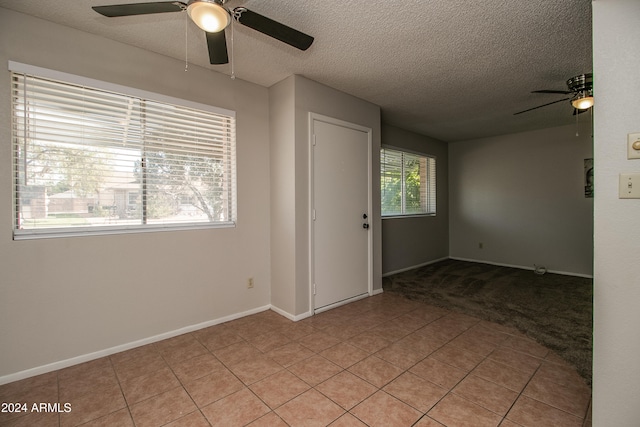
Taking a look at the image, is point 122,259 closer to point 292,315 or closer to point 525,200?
point 292,315

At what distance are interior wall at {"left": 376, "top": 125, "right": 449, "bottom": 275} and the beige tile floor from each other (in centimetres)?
214

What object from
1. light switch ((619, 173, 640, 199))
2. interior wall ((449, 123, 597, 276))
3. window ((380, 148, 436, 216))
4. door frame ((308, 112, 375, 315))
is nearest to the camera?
light switch ((619, 173, 640, 199))

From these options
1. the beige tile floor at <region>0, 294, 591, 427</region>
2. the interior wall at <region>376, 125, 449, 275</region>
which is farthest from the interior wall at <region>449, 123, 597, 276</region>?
the beige tile floor at <region>0, 294, 591, 427</region>

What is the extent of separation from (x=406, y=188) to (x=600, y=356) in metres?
3.88

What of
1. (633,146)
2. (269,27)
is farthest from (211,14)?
(633,146)

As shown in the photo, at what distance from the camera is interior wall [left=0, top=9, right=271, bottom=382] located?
76.7 inches

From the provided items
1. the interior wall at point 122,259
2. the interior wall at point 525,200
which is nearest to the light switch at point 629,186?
the interior wall at point 122,259

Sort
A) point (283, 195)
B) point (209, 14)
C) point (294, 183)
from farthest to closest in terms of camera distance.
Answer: point (283, 195), point (294, 183), point (209, 14)

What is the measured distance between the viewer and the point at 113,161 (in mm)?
2309

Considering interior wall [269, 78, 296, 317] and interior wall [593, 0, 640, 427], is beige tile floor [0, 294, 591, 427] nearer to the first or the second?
interior wall [593, 0, 640, 427]

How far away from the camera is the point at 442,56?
8.21 ft

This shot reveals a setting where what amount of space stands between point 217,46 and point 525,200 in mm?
5492

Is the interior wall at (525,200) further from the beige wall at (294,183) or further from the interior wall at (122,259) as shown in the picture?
the interior wall at (122,259)

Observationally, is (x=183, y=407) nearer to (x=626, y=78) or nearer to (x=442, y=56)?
(x=626, y=78)
